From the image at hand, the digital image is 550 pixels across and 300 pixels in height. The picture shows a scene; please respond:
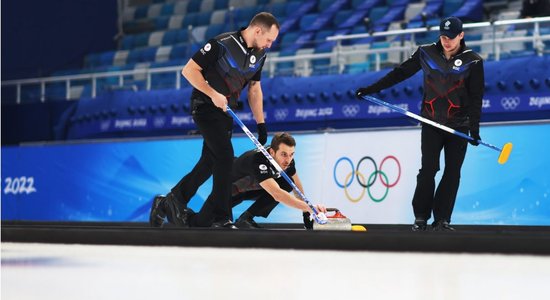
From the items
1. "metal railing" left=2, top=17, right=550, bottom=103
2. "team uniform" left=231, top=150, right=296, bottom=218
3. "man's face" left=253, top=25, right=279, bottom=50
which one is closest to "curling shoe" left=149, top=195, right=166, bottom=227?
"team uniform" left=231, top=150, right=296, bottom=218

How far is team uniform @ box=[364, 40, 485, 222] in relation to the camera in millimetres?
7449

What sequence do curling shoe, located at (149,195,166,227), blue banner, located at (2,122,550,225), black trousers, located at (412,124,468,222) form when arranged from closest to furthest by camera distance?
1. black trousers, located at (412,124,468,222)
2. curling shoe, located at (149,195,166,227)
3. blue banner, located at (2,122,550,225)

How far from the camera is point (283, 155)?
7.69m

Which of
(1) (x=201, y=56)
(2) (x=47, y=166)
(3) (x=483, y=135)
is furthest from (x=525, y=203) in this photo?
(2) (x=47, y=166)

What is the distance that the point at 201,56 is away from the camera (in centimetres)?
739

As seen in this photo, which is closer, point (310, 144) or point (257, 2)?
point (310, 144)

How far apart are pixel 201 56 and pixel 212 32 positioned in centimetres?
Answer: 833

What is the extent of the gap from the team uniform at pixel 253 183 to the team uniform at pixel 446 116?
3.45ft

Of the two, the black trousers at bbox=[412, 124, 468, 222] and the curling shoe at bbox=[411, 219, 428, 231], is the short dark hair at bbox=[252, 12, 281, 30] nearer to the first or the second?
the black trousers at bbox=[412, 124, 468, 222]

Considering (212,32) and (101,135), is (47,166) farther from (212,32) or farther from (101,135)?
(212,32)

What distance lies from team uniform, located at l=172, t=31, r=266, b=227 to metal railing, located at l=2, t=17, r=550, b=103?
4039 millimetres

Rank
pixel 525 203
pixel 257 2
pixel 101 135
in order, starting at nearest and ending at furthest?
pixel 525 203 < pixel 101 135 < pixel 257 2

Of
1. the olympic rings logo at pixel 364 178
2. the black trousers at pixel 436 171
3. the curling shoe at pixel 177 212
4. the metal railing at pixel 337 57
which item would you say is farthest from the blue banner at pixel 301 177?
the curling shoe at pixel 177 212

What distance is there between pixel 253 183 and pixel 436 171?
146cm
